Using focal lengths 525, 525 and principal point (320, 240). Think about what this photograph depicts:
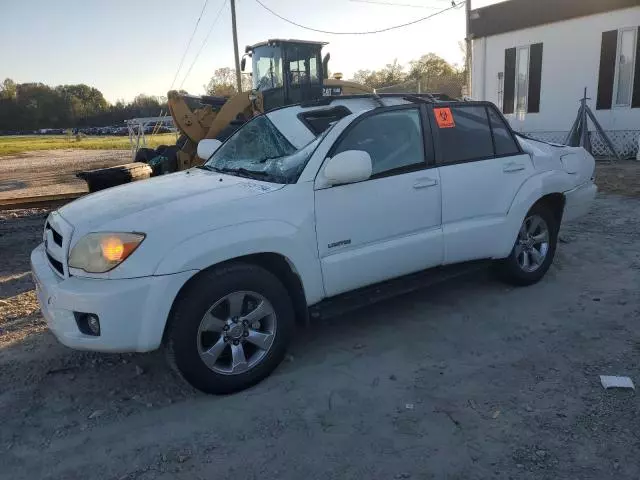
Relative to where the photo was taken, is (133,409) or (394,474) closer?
(394,474)

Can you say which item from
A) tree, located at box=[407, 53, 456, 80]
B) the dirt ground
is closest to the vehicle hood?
the dirt ground

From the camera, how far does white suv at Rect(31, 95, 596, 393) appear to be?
300cm

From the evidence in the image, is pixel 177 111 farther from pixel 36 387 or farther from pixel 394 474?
pixel 394 474

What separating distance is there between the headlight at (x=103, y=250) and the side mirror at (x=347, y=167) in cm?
126

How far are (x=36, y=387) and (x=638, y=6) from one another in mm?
15380

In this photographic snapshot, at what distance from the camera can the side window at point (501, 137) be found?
180 inches

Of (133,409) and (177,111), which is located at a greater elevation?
(177,111)

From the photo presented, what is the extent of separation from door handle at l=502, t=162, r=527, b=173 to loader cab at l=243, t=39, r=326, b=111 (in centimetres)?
828

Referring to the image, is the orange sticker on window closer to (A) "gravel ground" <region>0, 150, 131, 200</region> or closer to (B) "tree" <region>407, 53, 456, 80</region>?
(A) "gravel ground" <region>0, 150, 131, 200</region>

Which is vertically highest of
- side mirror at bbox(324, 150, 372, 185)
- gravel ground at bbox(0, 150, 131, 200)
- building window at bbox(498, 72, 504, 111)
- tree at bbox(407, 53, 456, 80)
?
tree at bbox(407, 53, 456, 80)

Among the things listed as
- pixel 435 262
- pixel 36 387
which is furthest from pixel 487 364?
pixel 36 387

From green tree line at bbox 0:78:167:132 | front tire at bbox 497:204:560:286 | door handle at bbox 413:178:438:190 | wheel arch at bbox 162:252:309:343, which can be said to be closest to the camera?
wheel arch at bbox 162:252:309:343

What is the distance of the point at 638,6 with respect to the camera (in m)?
13.1

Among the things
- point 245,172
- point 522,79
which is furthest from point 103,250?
point 522,79
